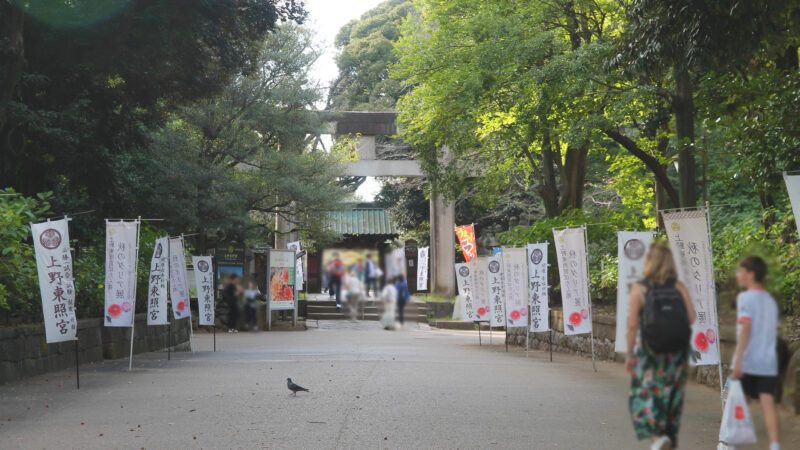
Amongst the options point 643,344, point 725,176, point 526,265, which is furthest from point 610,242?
point 643,344

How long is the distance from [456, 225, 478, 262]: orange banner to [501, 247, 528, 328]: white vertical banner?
15.0 meters

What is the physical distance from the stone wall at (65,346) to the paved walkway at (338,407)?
17.1 inches

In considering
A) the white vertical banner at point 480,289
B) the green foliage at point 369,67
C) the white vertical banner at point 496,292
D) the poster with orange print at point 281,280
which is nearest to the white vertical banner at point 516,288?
the white vertical banner at point 496,292

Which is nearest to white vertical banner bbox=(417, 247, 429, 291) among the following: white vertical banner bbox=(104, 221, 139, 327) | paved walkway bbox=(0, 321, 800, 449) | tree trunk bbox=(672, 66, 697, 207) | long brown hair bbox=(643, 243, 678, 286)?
paved walkway bbox=(0, 321, 800, 449)

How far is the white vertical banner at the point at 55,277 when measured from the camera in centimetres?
1130

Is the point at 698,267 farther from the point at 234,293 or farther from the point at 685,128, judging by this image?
the point at 685,128

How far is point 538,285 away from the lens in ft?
56.3

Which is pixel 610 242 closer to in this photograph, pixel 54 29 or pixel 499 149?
pixel 499 149

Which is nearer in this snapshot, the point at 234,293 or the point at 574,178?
the point at 234,293

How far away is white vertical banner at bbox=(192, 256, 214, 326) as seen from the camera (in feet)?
68.4

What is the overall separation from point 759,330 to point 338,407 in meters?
6.98

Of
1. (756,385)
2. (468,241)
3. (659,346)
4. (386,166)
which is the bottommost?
(756,385)

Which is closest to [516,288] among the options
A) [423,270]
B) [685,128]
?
[685,128]

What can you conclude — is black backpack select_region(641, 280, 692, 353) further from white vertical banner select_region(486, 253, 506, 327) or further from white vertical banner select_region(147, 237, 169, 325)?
white vertical banner select_region(486, 253, 506, 327)
